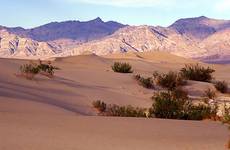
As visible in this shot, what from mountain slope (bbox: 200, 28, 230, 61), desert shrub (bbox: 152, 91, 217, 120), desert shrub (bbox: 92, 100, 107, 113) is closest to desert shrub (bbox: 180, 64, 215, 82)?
desert shrub (bbox: 92, 100, 107, 113)

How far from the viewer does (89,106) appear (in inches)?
650

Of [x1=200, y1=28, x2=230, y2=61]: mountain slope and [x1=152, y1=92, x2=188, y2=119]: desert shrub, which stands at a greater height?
[x1=152, y1=92, x2=188, y2=119]: desert shrub

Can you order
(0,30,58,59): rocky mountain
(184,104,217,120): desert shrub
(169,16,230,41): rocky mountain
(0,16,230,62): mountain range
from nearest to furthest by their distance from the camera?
(184,104,217,120): desert shrub, (0,30,58,59): rocky mountain, (0,16,230,62): mountain range, (169,16,230,41): rocky mountain

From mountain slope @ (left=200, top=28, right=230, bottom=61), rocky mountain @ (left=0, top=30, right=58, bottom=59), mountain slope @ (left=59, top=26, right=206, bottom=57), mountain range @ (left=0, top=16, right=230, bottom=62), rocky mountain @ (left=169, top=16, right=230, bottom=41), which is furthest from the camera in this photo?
rocky mountain @ (left=169, top=16, right=230, bottom=41)

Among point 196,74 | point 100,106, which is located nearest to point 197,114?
point 100,106

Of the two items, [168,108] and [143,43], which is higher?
[168,108]

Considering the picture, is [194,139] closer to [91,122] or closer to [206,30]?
[91,122]

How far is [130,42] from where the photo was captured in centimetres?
16600

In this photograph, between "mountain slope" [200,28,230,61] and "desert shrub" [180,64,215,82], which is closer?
"desert shrub" [180,64,215,82]

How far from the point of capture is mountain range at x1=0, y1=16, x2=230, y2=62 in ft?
493

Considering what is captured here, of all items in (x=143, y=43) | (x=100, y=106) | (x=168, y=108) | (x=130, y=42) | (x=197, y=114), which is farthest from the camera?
(x=143, y=43)

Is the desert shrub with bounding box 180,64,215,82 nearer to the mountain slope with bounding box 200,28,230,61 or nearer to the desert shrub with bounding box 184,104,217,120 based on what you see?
the desert shrub with bounding box 184,104,217,120

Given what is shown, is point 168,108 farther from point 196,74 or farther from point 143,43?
point 143,43

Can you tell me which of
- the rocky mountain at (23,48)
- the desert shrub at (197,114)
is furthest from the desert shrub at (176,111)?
the rocky mountain at (23,48)
